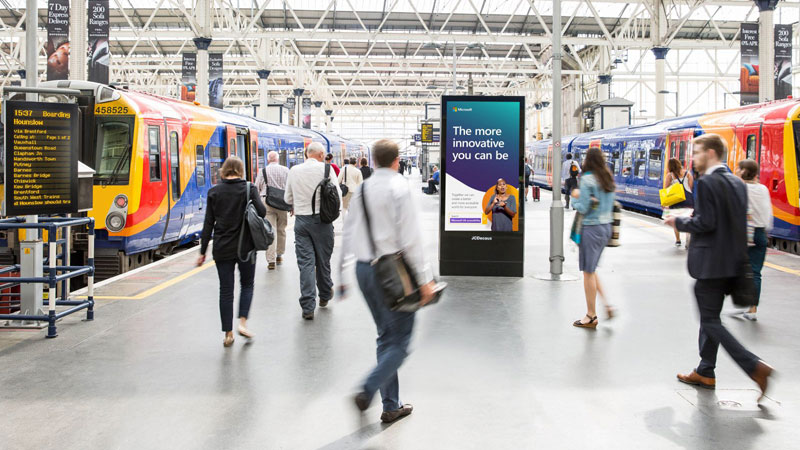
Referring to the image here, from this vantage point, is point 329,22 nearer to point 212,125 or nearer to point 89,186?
point 212,125

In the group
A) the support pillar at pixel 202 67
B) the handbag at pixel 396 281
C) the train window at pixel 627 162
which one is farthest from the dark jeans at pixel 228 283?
the train window at pixel 627 162

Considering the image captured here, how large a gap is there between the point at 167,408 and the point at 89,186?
417cm

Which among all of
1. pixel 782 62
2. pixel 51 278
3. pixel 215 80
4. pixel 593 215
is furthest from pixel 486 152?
pixel 215 80

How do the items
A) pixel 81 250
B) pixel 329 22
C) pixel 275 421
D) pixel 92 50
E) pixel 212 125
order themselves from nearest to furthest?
pixel 275 421, pixel 81 250, pixel 212 125, pixel 92 50, pixel 329 22

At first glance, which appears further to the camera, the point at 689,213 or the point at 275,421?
the point at 689,213

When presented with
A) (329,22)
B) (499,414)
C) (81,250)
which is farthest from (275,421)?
(329,22)

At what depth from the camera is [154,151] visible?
39.7 feet

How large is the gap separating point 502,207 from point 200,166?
22.0ft

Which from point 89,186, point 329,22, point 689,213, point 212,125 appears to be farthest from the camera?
point 329,22

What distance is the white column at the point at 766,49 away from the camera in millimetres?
22545

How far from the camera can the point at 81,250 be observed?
11281 mm

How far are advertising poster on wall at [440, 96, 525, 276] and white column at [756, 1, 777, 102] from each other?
602 inches

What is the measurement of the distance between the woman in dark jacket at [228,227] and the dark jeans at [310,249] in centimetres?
116

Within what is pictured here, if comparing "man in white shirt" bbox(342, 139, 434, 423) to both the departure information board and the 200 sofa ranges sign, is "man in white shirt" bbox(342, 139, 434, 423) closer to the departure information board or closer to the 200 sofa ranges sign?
the departure information board
